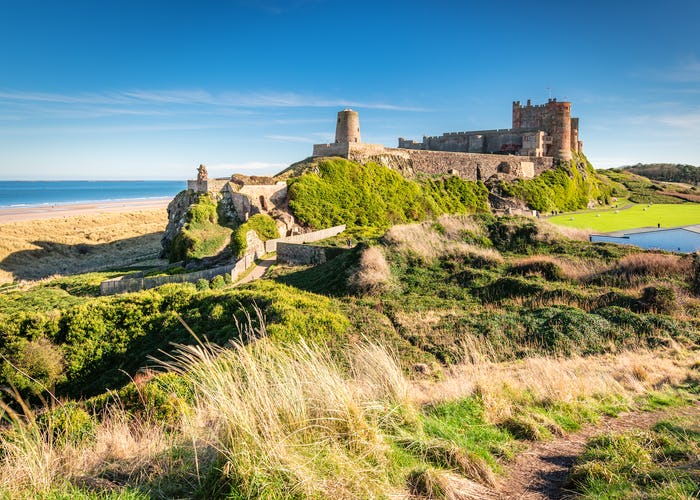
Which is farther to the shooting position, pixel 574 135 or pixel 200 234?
pixel 574 135

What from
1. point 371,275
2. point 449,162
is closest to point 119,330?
point 371,275

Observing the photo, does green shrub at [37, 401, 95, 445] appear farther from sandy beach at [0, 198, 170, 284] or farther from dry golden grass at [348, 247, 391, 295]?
sandy beach at [0, 198, 170, 284]

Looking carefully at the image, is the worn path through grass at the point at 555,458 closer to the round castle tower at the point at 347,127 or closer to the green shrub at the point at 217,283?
the green shrub at the point at 217,283

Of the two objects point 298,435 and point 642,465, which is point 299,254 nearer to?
point 298,435

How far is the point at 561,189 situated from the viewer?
46906 mm

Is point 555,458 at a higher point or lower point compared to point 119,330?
higher

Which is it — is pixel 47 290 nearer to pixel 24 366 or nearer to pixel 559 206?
pixel 24 366

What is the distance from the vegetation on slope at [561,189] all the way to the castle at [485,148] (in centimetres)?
139

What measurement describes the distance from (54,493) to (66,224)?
2496 inches

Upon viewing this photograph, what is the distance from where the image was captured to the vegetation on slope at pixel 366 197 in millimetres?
33562

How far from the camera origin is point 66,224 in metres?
55.5

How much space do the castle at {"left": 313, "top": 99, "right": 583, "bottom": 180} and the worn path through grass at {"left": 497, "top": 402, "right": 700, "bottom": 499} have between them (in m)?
34.7

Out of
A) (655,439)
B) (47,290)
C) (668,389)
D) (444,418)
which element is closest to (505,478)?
(444,418)

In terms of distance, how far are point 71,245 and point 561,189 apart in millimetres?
52820
